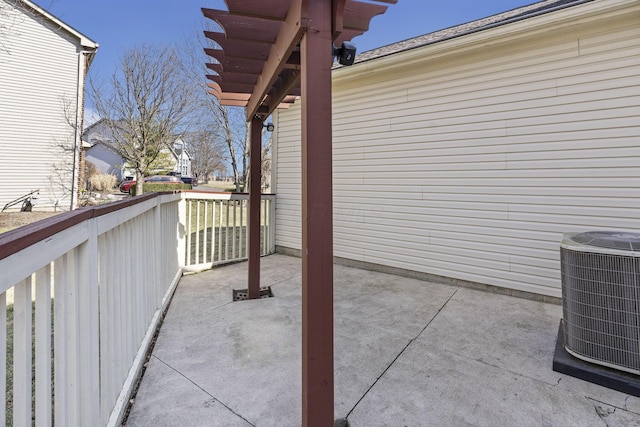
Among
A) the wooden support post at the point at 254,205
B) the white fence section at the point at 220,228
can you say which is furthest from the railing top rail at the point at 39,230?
the white fence section at the point at 220,228

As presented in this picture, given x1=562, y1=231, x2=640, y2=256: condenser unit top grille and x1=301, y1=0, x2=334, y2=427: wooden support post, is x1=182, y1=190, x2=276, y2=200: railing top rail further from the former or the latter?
x1=562, y1=231, x2=640, y2=256: condenser unit top grille

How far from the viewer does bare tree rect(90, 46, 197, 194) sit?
1066cm

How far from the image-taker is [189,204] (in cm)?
445

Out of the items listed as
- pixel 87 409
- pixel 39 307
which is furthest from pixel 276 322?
pixel 39 307

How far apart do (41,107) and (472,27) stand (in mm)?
12208

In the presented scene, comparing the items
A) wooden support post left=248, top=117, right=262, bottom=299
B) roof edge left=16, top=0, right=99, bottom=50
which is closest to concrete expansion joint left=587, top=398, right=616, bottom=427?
wooden support post left=248, top=117, right=262, bottom=299

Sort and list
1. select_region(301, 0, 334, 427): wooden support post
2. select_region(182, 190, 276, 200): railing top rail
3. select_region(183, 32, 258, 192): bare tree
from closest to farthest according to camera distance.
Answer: select_region(301, 0, 334, 427): wooden support post < select_region(182, 190, 276, 200): railing top rail < select_region(183, 32, 258, 192): bare tree

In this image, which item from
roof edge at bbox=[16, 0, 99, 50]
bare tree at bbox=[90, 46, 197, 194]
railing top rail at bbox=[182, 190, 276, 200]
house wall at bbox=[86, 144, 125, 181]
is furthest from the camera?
house wall at bbox=[86, 144, 125, 181]

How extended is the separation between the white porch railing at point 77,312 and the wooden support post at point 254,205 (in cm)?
126

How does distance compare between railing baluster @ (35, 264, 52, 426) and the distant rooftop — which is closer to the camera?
railing baluster @ (35, 264, 52, 426)

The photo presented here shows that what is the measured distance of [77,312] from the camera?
115 cm

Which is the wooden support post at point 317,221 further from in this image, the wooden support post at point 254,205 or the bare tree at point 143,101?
the bare tree at point 143,101

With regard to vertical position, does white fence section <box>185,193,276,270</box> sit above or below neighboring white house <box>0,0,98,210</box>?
below

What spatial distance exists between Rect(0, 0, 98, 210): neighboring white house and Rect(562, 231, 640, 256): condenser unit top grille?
1282 cm
